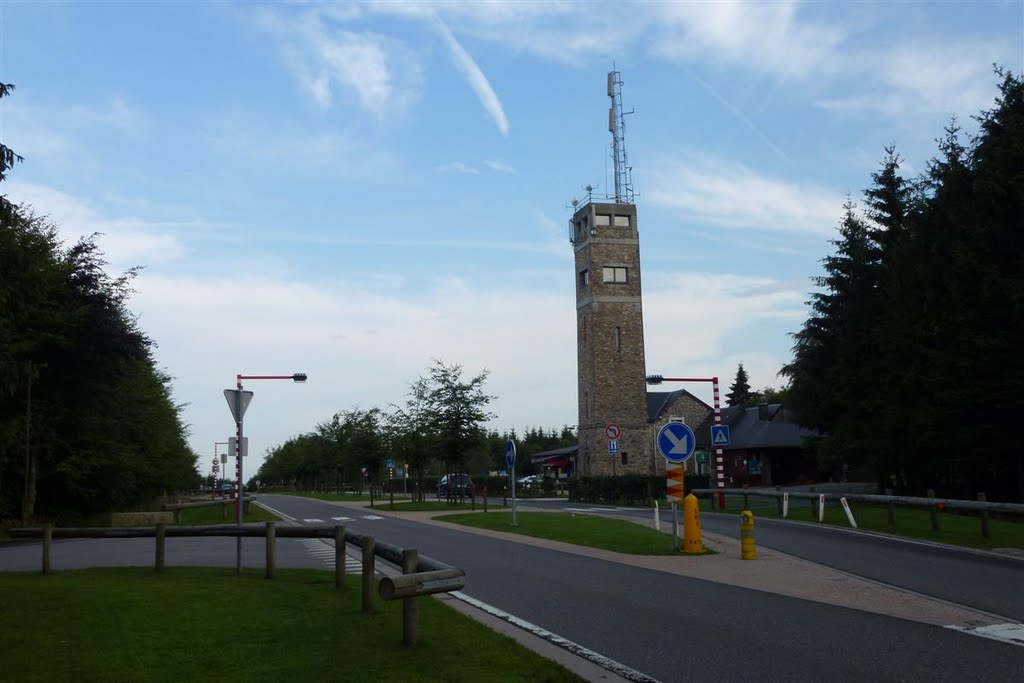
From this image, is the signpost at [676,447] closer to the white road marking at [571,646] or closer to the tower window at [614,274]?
the white road marking at [571,646]

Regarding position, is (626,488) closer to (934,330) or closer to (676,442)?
(934,330)

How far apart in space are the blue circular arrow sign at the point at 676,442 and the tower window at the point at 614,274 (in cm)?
4662

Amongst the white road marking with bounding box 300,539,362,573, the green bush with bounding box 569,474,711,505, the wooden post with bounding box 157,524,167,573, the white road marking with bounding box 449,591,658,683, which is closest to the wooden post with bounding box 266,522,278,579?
the wooden post with bounding box 157,524,167,573

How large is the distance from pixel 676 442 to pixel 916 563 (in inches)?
183

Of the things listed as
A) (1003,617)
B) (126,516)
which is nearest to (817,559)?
(1003,617)

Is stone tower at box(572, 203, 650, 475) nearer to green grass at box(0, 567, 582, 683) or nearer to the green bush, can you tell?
the green bush

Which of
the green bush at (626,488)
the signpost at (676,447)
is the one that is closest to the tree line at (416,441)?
the green bush at (626,488)

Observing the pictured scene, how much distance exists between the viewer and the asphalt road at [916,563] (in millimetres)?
11938

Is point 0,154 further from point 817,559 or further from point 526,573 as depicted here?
point 817,559

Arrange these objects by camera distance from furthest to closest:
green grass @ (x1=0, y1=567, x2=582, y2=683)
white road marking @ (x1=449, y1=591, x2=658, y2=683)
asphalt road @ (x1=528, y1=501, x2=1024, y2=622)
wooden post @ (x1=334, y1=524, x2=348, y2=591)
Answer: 1. wooden post @ (x1=334, y1=524, x2=348, y2=591)
2. asphalt road @ (x1=528, y1=501, x2=1024, y2=622)
3. white road marking @ (x1=449, y1=591, x2=658, y2=683)
4. green grass @ (x1=0, y1=567, x2=582, y2=683)

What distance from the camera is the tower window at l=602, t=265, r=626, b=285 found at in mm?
64688

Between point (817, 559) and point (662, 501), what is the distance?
28.0 m

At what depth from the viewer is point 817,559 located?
54.9 ft

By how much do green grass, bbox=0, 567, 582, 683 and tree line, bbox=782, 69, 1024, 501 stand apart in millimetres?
25244
